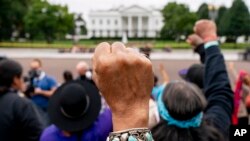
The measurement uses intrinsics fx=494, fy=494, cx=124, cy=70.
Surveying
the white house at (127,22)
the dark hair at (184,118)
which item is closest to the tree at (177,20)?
the white house at (127,22)

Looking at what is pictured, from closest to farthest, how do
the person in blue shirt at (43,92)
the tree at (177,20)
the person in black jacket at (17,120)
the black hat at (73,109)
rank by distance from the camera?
the black hat at (73,109), the person in black jacket at (17,120), the person in blue shirt at (43,92), the tree at (177,20)

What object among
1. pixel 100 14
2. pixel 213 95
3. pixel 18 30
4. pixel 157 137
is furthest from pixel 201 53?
pixel 100 14

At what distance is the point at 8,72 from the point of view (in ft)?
11.0

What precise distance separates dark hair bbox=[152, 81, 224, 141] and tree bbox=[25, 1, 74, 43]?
6657 centimetres

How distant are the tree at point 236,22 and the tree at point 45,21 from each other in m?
24.5

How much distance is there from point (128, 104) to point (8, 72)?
7.38 ft

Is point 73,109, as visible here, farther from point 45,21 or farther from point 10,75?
point 45,21

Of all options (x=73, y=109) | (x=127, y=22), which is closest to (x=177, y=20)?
(x=127, y=22)

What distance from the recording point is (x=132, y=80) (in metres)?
1.23

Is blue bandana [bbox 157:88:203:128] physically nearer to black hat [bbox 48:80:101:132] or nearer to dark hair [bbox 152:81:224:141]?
dark hair [bbox 152:81:224:141]

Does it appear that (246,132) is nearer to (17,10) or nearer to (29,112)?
(29,112)

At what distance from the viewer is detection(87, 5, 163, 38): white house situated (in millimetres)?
107606

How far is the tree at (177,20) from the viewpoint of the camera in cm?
8069

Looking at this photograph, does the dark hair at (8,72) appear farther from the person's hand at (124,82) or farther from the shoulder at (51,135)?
the person's hand at (124,82)
